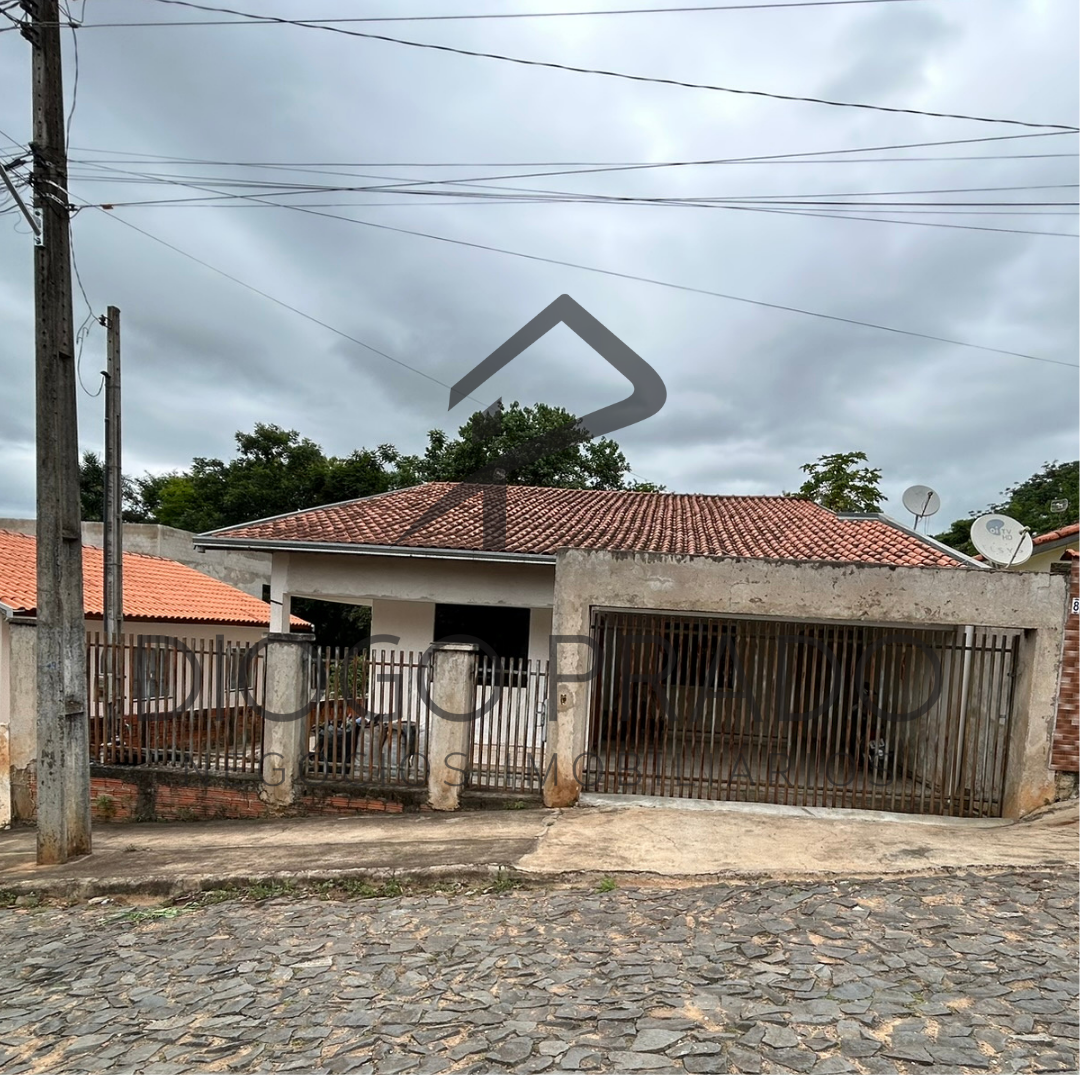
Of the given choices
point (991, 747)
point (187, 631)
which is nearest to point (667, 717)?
point (991, 747)

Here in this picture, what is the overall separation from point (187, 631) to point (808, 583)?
36.6 feet

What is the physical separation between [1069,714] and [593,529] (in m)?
6.19

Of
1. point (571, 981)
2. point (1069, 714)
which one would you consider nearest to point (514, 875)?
point (571, 981)

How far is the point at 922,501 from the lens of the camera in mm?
9789

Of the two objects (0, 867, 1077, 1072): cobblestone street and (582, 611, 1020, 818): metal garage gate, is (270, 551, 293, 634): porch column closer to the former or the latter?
(582, 611, 1020, 818): metal garage gate

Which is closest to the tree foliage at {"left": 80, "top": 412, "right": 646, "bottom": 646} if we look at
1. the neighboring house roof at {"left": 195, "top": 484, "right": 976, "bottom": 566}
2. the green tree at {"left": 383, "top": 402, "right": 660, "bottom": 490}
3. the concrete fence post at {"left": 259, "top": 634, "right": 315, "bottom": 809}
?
the green tree at {"left": 383, "top": 402, "right": 660, "bottom": 490}

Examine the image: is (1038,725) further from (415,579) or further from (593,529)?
(415,579)


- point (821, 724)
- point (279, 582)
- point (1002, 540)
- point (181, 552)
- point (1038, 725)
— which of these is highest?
point (1002, 540)

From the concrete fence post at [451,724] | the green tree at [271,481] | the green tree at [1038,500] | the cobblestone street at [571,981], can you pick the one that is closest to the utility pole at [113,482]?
the concrete fence post at [451,724]

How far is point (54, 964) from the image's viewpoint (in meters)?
4.25

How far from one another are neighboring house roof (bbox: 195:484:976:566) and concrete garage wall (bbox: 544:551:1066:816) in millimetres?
695

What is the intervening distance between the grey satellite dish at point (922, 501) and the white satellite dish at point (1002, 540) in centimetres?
229

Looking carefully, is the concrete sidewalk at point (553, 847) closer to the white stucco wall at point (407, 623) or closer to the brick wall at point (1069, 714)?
the brick wall at point (1069, 714)

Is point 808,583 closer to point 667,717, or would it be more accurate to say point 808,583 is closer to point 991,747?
point 667,717
